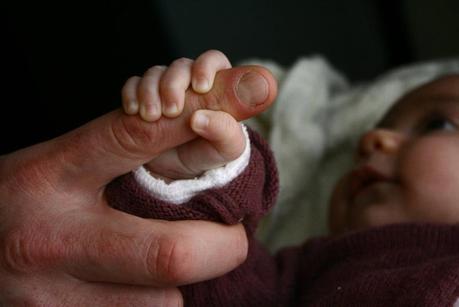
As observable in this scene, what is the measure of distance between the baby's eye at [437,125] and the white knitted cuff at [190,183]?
1.45 ft

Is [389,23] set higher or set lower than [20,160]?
lower

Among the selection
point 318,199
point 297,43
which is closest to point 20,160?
point 318,199

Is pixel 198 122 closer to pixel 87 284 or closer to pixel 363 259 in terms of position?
pixel 87 284

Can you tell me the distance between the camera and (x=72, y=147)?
2.03ft

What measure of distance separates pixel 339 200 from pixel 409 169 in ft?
0.46

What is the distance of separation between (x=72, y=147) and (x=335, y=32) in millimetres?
1041

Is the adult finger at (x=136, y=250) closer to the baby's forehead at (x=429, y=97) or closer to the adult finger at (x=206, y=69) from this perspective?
the adult finger at (x=206, y=69)

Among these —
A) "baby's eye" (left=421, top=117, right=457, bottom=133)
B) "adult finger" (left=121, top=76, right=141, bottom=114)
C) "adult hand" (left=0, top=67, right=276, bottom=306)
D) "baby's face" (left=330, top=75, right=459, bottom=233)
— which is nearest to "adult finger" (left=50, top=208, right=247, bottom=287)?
"adult hand" (left=0, top=67, right=276, bottom=306)

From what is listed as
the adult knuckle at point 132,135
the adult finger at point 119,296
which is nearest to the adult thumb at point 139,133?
the adult knuckle at point 132,135

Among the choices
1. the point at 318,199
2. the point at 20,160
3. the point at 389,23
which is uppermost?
the point at 20,160

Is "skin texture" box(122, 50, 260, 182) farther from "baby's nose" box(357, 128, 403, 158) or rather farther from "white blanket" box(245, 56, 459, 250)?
"white blanket" box(245, 56, 459, 250)

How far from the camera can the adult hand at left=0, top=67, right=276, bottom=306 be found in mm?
596

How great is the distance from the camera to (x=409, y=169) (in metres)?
0.89

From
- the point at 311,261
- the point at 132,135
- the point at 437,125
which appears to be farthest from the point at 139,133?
the point at 437,125
